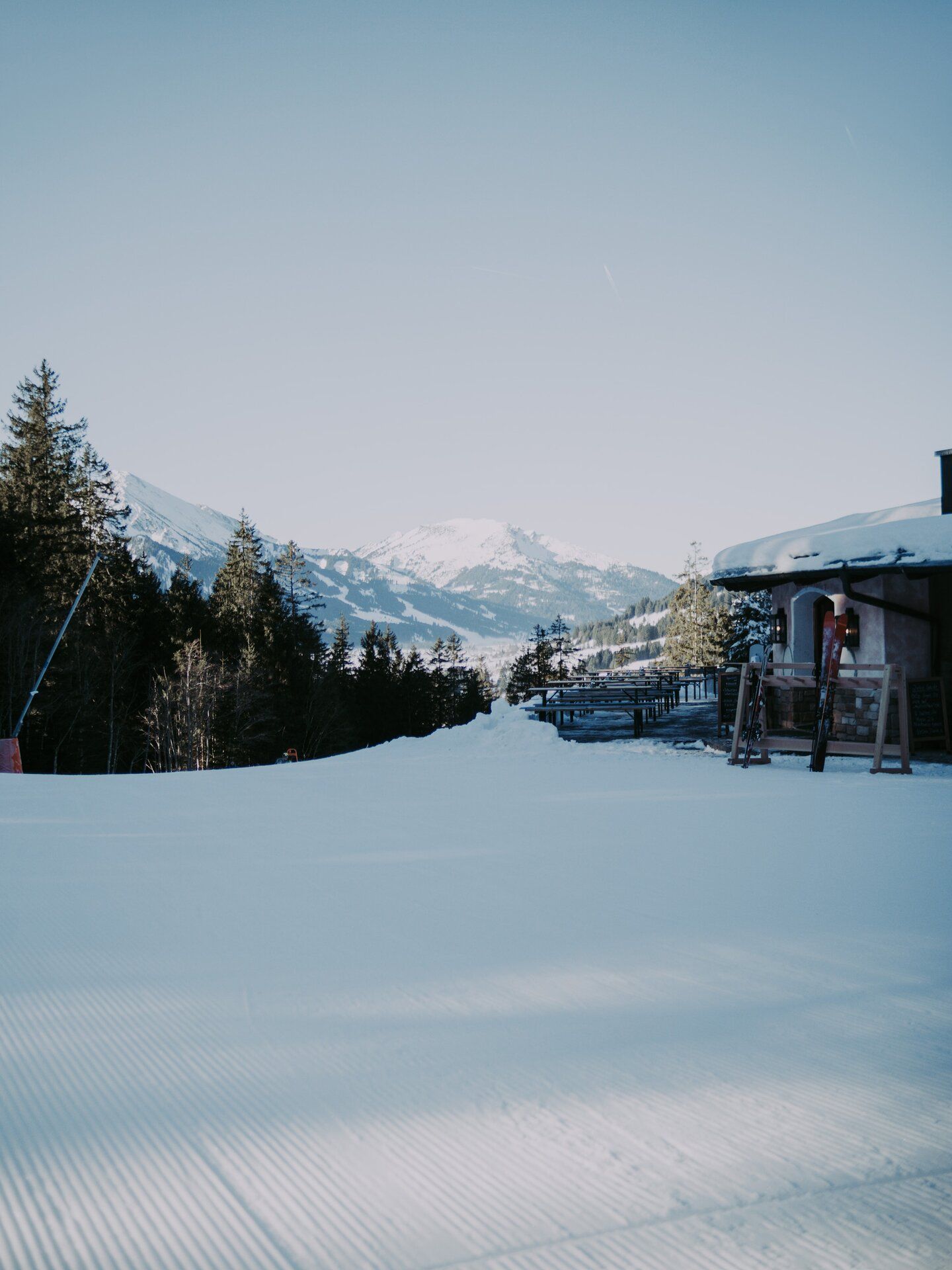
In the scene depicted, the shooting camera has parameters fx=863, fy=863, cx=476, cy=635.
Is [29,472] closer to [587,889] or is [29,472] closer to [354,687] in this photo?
[354,687]

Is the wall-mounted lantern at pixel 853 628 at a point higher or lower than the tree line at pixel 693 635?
lower

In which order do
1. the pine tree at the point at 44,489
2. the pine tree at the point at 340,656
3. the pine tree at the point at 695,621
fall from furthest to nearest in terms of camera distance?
1. the pine tree at the point at 695,621
2. the pine tree at the point at 340,656
3. the pine tree at the point at 44,489

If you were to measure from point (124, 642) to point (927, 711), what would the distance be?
31669 mm

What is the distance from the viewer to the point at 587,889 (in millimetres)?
4074

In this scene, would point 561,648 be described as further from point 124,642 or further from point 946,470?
point 946,470

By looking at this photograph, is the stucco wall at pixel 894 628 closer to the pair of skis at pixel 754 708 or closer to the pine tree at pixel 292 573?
the pair of skis at pixel 754 708

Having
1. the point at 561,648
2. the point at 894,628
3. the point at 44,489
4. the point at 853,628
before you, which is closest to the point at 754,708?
the point at 894,628

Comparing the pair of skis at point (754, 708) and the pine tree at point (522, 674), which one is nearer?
the pair of skis at point (754, 708)

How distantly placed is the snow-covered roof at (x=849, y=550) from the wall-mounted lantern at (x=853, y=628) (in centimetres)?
67

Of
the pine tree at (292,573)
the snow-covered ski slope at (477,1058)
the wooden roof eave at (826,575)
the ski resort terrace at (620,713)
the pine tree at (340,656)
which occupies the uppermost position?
the pine tree at (292,573)

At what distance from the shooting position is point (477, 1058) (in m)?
2.26

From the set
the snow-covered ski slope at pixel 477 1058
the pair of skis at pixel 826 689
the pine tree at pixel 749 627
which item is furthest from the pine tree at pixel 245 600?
the snow-covered ski slope at pixel 477 1058

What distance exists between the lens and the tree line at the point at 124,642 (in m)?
29.1

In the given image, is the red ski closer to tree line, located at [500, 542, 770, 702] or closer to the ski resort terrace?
the ski resort terrace
